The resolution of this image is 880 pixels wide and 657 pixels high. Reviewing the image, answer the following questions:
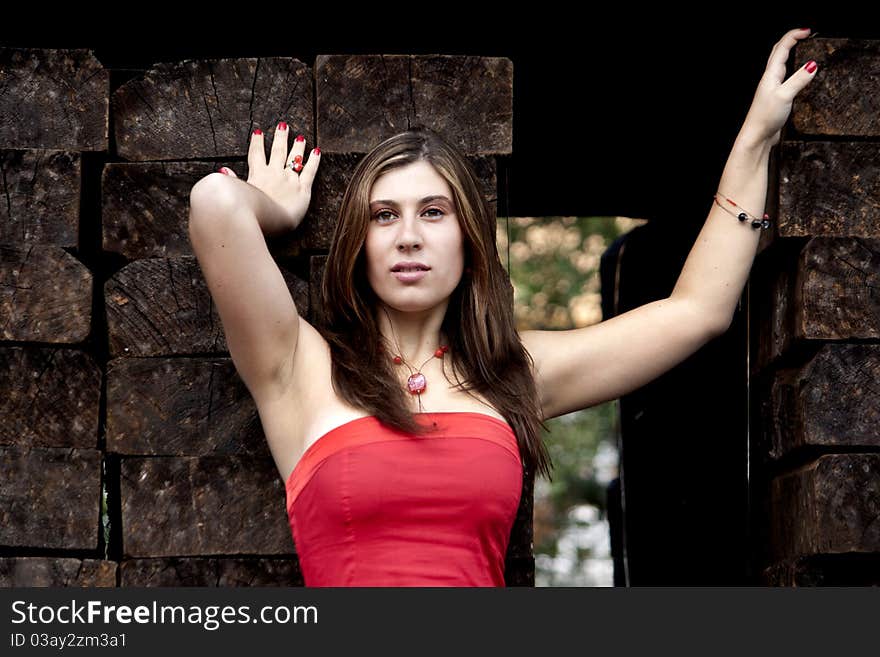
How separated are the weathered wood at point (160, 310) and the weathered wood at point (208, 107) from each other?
312 mm

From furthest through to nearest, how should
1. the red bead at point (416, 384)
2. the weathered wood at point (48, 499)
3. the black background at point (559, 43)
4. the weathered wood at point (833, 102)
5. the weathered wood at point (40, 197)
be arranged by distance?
the black background at point (559, 43) → the weathered wood at point (833, 102) → the weathered wood at point (40, 197) → the weathered wood at point (48, 499) → the red bead at point (416, 384)

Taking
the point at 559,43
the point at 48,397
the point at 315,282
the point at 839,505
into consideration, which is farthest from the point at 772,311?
the point at 48,397

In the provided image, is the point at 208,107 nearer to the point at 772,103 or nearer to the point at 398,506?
the point at 398,506

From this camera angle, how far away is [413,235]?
113 inches

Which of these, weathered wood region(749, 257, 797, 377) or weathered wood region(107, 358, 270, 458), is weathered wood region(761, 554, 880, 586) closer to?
weathered wood region(749, 257, 797, 377)

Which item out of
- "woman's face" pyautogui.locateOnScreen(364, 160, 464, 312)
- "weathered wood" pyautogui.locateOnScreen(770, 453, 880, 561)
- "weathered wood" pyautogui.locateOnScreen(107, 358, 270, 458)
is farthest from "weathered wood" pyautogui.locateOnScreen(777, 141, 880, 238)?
"weathered wood" pyautogui.locateOnScreen(107, 358, 270, 458)

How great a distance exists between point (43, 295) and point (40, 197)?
265 mm

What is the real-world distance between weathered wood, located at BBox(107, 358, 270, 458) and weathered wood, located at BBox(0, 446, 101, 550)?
0.11 metres

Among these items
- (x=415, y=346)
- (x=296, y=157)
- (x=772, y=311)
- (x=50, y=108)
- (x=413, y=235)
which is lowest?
(x=415, y=346)

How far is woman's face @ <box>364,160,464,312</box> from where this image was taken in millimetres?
2891

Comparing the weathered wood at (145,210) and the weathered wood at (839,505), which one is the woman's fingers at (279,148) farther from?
the weathered wood at (839,505)

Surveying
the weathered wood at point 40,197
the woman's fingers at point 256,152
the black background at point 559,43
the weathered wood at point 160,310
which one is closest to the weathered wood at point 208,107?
the woman's fingers at point 256,152

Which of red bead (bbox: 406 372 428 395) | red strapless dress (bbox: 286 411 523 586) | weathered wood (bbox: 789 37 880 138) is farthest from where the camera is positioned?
weathered wood (bbox: 789 37 880 138)

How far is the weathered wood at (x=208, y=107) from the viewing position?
3145mm
